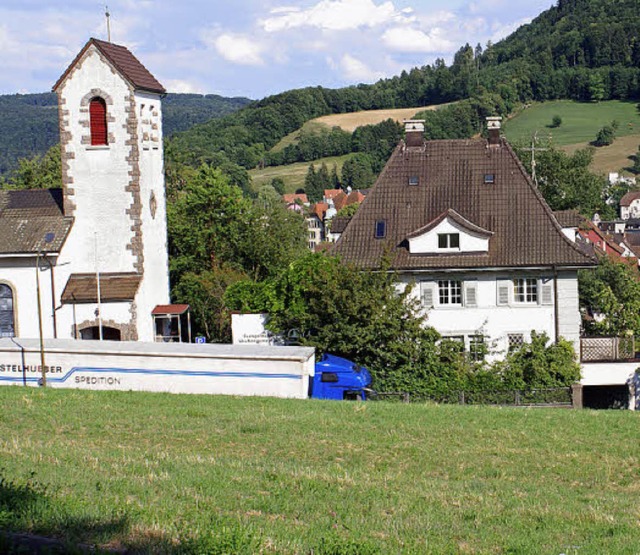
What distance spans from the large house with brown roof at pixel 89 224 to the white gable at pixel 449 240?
1032 centimetres

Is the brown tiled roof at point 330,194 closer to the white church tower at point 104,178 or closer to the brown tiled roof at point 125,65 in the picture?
the brown tiled roof at point 125,65

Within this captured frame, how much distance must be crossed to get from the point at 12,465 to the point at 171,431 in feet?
18.5

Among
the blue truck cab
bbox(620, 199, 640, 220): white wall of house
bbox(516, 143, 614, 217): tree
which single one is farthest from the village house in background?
the blue truck cab

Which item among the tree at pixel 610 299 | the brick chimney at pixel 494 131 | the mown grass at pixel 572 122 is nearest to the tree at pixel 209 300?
the brick chimney at pixel 494 131

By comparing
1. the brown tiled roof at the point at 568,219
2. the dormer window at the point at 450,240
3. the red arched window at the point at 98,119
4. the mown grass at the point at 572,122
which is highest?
the mown grass at the point at 572,122

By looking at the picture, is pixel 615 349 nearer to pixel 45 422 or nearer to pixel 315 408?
pixel 315 408

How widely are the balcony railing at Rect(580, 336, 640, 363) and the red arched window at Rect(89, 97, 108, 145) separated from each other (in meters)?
19.8

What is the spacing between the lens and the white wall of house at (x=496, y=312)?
3638 centimetres

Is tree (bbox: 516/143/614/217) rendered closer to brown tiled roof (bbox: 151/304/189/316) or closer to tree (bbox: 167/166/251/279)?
tree (bbox: 167/166/251/279)

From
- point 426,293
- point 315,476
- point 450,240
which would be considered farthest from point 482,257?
point 315,476

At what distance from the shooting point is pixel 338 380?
31.4 m

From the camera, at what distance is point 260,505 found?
41.9 feet

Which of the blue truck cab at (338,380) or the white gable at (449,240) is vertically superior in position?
the white gable at (449,240)

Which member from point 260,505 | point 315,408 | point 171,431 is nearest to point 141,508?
point 260,505
